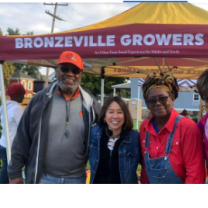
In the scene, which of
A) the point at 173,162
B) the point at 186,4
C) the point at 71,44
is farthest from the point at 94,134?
the point at 186,4

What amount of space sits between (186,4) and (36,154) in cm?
309

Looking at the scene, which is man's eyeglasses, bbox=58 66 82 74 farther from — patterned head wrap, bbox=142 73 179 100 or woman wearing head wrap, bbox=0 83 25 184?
woman wearing head wrap, bbox=0 83 25 184

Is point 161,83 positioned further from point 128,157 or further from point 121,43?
point 121,43

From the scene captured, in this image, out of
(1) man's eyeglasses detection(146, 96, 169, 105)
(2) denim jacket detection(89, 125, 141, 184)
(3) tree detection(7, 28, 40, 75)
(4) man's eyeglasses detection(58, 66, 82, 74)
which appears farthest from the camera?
(3) tree detection(7, 28, 40, 75)

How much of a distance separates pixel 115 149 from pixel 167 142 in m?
0.47

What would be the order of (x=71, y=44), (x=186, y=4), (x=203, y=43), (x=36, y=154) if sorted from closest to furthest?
1. (x=36, y=154)
2. (x=203, y=43)
3. (x=71, y=44)
4. (x=186, y=4)

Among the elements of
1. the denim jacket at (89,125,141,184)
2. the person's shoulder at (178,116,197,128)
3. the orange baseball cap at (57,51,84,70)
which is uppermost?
the orange baseball cap at (57,51,84,70)

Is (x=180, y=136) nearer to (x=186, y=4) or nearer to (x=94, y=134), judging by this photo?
(x=94, y=134)

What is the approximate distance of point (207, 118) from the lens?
1834 mm

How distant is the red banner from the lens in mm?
2441

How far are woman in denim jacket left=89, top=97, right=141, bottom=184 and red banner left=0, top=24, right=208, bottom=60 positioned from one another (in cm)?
64

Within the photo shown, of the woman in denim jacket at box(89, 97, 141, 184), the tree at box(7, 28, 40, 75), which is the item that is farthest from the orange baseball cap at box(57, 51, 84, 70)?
the tree at box(7, 28, 40, 75)

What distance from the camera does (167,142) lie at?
1.80 metres

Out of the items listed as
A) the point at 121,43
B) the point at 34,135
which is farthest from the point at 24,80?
the point at 34,135
